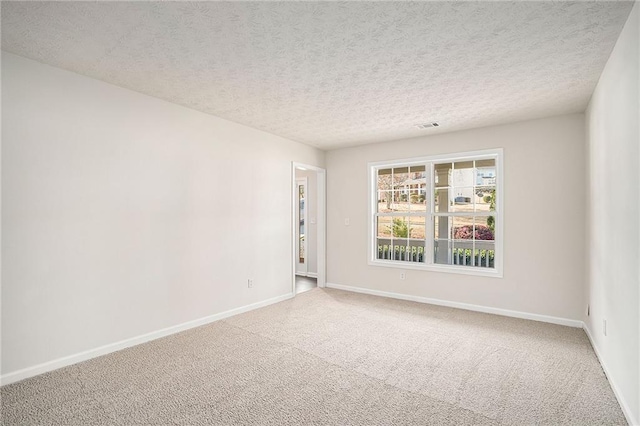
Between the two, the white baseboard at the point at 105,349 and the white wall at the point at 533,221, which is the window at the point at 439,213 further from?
the white baseboard at the point at 105,349

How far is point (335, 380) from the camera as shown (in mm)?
2629

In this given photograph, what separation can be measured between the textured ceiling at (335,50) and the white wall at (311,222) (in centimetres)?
321

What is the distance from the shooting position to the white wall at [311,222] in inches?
275

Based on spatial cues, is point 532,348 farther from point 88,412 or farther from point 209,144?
point 209,144

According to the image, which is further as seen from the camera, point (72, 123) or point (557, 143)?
point (557, 143)

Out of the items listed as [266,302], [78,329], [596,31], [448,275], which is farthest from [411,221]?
[78,329]

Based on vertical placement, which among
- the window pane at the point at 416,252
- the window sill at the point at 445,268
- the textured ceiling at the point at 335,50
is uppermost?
the textured ceiling at the point at 335,50

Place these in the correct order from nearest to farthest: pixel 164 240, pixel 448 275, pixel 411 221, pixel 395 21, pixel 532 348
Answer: pixel 395 21 < pixel 532 348 < pixel 164 240 < pixel 448 275 < pixel 411 221

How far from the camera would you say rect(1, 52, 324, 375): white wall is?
8.60 ft

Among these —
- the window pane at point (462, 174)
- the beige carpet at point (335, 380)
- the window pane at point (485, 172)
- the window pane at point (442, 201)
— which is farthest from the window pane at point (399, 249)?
the beige carpet at point (335, 380)

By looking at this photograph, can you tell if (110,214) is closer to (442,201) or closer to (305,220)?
(442,201)

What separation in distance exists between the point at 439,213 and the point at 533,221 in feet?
3.91

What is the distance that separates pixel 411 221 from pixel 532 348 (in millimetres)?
2412

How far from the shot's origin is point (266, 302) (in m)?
4.80
